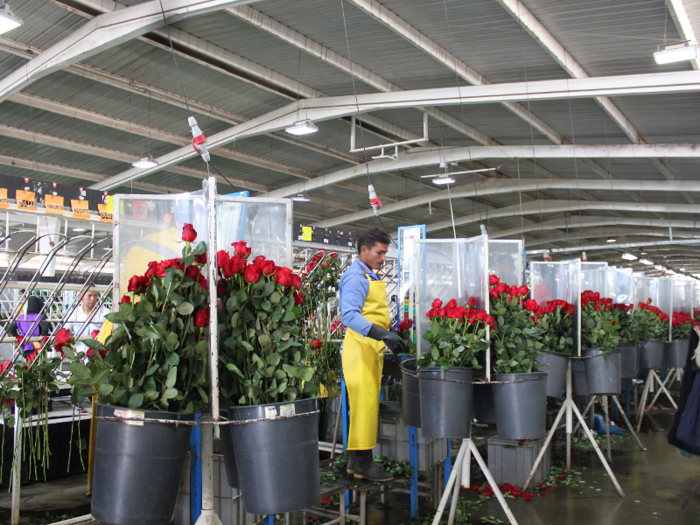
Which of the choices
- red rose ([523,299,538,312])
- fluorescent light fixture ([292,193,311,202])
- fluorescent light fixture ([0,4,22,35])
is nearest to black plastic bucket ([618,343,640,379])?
red rose ([523,299,538,312])

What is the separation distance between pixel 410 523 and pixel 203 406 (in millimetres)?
2129

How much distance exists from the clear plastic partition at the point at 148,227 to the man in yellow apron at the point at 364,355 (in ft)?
3.65

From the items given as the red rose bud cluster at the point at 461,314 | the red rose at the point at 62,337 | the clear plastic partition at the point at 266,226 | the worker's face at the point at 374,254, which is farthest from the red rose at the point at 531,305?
the red rose at the point at 62,337

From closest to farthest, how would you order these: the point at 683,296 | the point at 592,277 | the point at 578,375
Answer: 1. the point at 578,375
2. the point at 592,277
3. the point at 683,296

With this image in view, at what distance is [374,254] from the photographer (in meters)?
3.08

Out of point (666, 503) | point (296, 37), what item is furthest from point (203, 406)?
point (296, 37)

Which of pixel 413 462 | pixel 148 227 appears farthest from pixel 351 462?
pixel 148 227

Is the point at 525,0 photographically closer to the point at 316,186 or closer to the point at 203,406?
the point at 203,406

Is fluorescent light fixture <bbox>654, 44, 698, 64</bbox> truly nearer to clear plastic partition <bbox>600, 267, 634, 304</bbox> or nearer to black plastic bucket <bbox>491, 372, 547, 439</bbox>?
clear plastic partition <bbox>600, 267, 634, 304</bbox>

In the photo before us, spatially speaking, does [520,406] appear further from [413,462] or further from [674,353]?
[674,353]

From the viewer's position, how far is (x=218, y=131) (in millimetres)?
10320

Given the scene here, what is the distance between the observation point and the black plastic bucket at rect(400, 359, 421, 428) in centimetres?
283

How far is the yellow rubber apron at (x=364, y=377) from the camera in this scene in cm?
300

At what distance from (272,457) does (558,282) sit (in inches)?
139
